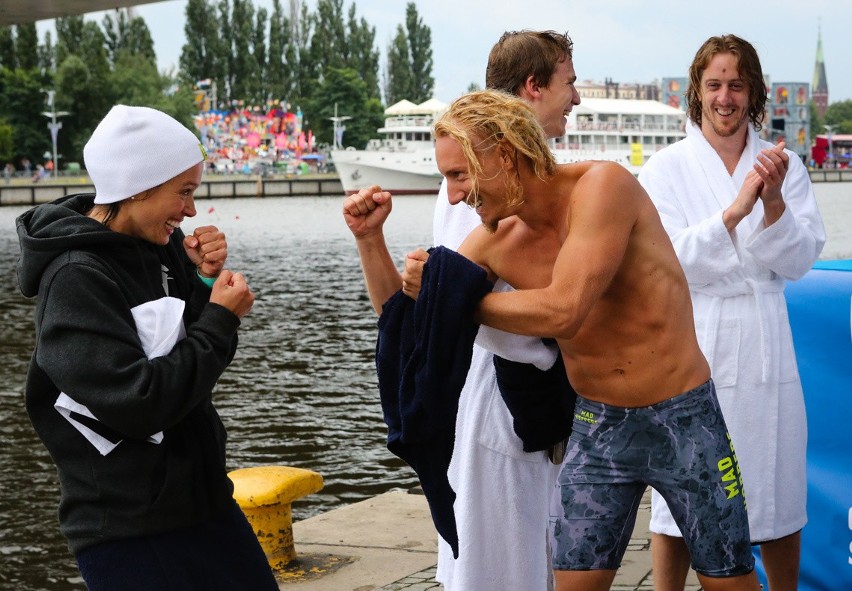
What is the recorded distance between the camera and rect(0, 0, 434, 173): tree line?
78.9 meters

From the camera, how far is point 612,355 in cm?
288

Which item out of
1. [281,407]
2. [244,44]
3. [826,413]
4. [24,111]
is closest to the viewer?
[826,413]

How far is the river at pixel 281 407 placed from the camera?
841cm

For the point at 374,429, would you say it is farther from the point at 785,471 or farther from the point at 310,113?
the point at 310,113

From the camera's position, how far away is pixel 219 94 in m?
99.9

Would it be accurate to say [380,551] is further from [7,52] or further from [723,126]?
[7,52]

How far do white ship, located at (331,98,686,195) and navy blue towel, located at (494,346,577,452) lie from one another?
7132cm

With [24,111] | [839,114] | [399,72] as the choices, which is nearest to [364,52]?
[399,72]

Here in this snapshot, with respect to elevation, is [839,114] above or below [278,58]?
below

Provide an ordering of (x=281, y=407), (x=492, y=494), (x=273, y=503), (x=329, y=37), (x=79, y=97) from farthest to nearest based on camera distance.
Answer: (x=329, y=37)
(x=79, y=97)
(x=281, y=407)
(x=273, y=503)
(x=492, y=494)

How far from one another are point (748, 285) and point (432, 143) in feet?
265

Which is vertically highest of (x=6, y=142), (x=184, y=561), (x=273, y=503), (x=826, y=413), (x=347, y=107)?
(x=347, y=107)

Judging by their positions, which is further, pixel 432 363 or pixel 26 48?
pixel 26 48

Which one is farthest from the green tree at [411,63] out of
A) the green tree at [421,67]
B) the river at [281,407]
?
the river at [281,407]
